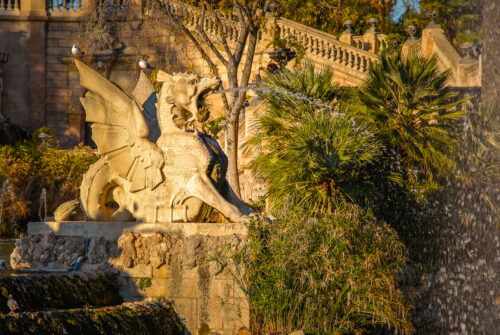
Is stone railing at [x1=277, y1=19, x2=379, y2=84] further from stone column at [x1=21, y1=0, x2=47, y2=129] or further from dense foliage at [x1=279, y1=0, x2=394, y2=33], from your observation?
stone column at [x1=21, y1=0, x2=47, y2=129]

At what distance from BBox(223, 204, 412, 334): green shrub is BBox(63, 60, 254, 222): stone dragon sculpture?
0.49 metres

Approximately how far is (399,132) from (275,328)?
5382mm

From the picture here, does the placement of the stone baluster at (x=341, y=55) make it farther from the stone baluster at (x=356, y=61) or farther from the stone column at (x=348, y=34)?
the stone column at (x=348, y=34)

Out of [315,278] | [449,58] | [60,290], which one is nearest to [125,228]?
[60,290]

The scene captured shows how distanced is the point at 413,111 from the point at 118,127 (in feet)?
18.6

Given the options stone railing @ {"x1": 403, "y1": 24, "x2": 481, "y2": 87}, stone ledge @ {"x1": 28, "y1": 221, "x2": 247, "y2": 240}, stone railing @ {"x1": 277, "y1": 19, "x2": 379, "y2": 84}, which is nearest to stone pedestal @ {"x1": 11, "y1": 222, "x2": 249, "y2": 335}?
stone ledge @ {"x1": 28, "y1": 221, "x2": 247, "y2": 240}

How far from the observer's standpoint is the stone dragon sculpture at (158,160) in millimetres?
8070

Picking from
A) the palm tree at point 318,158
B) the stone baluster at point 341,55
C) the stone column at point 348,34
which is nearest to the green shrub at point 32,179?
the stone baluster at point 341,55

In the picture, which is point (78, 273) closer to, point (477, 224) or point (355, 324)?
point (355, 324)

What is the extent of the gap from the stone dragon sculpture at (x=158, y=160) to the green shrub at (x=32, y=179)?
395 inches

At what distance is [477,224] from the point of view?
39.3 ft

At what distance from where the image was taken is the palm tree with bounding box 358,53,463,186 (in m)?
11.9

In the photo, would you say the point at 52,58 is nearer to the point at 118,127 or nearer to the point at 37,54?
the point at 37,54

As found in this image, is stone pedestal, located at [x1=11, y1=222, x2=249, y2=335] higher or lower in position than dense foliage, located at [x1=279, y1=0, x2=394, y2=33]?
lower
